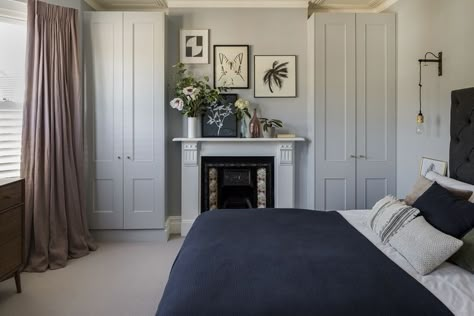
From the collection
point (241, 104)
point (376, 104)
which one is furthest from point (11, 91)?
point (376, 104)

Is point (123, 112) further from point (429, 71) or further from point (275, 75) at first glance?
point (429, 71)

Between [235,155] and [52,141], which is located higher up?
[52,141]

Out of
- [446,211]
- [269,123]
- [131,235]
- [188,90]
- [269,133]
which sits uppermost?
[188,90]

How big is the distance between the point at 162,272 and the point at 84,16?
279 cm

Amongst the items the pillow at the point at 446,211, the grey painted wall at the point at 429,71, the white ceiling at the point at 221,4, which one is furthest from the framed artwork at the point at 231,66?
the pillow at the point at 446,211

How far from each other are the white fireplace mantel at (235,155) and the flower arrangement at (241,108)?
0.31m

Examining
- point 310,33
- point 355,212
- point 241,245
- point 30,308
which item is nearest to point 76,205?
point 30,308

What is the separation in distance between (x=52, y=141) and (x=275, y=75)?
244 cm

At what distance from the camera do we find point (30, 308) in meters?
2.36

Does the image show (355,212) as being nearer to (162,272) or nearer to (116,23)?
(162,272)

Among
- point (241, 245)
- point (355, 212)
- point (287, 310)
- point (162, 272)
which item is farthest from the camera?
point (162, 272)

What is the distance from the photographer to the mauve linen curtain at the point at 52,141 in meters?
3.00

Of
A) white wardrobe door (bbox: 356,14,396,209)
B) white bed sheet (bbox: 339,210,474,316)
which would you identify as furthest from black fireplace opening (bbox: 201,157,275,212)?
white bed sheet (bbox: 339,210,474,316)

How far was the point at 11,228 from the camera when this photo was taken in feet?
8.16
